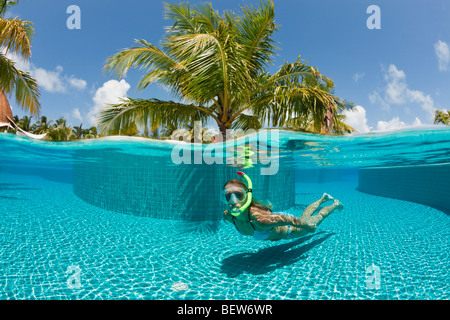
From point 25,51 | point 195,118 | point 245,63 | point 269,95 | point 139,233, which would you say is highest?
point 25,51

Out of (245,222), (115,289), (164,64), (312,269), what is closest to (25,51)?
(164,64)

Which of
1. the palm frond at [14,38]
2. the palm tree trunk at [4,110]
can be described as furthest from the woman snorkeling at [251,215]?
the palm tree trunk at [4,110]

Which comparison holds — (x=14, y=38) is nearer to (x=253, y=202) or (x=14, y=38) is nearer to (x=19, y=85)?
(x=19, y=85)

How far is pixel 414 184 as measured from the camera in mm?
16844

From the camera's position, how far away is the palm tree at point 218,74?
7305 millimetres

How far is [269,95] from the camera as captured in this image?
332 inches

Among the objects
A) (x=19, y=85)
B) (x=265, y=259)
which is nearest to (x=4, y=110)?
(x=19, y=85)

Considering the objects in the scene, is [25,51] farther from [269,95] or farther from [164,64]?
[269,95]

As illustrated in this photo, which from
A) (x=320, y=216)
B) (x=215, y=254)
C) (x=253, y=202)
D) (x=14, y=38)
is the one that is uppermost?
(x=14, y=38)

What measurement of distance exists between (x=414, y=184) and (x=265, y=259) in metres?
16.1

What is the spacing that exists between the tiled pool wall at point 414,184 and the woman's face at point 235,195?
40.0 feet

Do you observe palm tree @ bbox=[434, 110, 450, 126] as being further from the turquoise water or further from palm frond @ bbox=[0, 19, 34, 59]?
palm frond @ bbox=[0, 19, 34, 59]

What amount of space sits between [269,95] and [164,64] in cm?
379

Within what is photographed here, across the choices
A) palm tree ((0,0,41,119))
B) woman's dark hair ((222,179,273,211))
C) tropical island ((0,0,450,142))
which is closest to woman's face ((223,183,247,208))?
woman's dark hair ((222,179,273,211))
